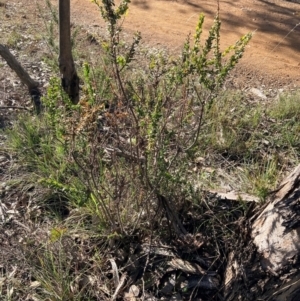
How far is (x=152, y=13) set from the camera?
796 centimetres

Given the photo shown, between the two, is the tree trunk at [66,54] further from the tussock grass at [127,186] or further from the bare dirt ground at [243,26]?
the bare dirt ground at [243,26]

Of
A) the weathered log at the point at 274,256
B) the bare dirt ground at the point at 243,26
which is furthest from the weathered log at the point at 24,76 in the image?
the weathered log at the point at 274,256

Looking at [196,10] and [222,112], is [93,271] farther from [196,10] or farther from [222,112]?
[196,10]

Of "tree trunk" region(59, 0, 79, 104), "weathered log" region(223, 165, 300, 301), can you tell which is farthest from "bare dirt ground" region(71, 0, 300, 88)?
"weathered log" region(223, 165, 300, 301)

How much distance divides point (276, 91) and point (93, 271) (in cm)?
375

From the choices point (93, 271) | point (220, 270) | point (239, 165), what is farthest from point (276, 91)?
point (93, 271)

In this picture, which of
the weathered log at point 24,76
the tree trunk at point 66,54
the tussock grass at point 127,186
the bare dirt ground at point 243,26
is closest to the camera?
the tussock grass at point 127,186

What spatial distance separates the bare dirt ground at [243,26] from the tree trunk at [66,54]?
2.23 metres

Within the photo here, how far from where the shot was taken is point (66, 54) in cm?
442

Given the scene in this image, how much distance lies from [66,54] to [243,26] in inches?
161

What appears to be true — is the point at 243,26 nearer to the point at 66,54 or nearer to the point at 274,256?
the point at 66,54

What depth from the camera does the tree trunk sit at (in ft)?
13.7

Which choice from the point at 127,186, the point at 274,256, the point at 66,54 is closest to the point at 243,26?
the point at 66,54

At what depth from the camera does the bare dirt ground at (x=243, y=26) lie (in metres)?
6.16
